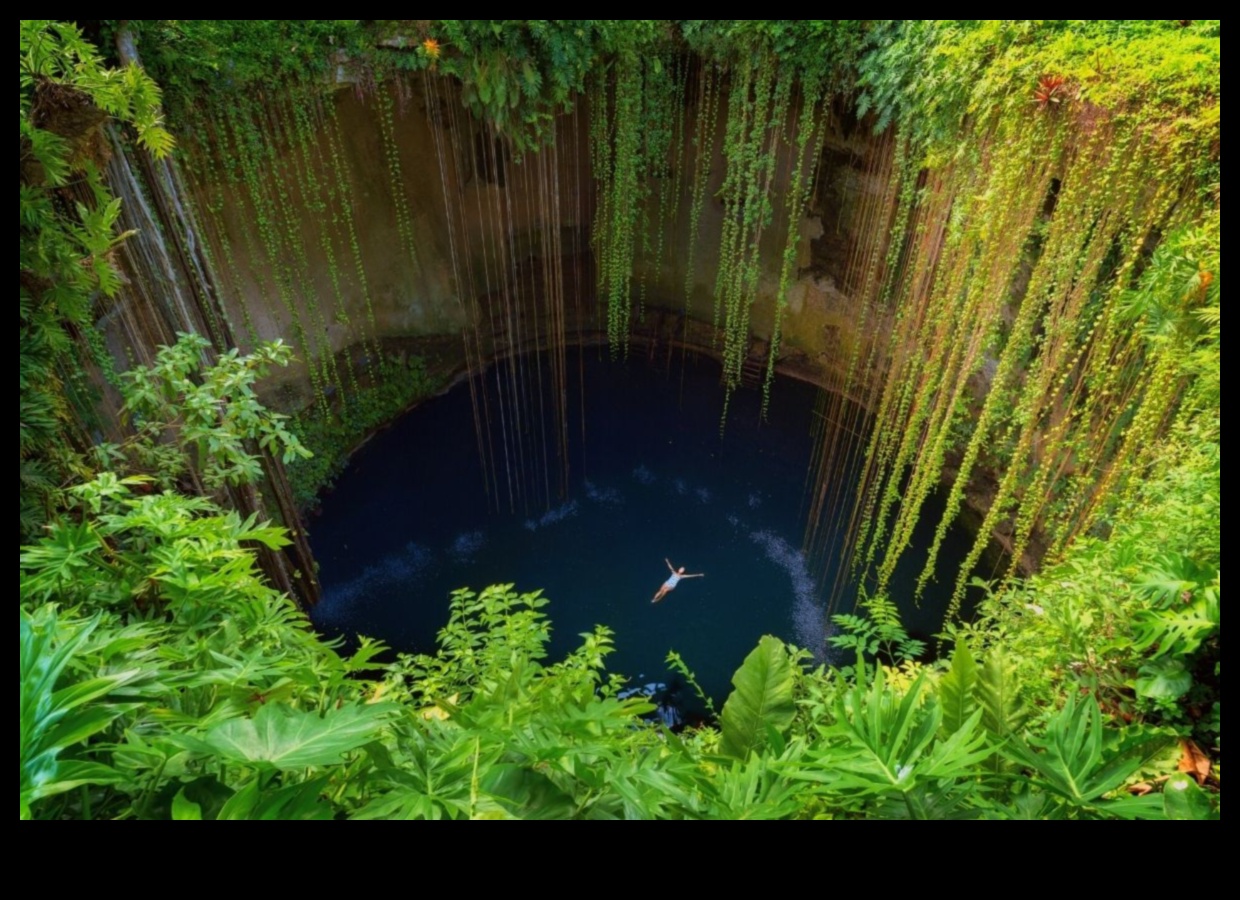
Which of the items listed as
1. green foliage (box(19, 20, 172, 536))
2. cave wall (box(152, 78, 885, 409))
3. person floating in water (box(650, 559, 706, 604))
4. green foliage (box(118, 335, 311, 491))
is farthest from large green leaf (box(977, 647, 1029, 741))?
cave wall (box(152, 78, 885, 409))

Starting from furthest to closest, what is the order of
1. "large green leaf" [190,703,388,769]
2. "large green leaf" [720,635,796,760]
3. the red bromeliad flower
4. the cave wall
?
the cave wall < the red bromeliad flower < "large green leaf" [720,635,796,760] < "large green leaf" [190,703,388,769]

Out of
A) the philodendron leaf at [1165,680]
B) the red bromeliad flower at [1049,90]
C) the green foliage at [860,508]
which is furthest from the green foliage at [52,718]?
the red bromeliad flower at [1049,90]

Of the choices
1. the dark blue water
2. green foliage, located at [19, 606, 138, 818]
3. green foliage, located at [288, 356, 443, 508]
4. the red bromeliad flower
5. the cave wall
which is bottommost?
the dark blue water

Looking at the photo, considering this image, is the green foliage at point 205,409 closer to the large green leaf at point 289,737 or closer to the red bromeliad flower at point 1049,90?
the large green leaf at point 289,737

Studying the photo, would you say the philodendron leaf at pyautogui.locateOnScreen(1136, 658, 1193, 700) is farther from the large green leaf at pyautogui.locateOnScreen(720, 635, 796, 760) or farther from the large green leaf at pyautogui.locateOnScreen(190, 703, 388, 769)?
the large green leaf at pyautogui.locateOnScreen(190, 703, 388, 769)

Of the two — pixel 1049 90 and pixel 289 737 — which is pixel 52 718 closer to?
pixel 289 737

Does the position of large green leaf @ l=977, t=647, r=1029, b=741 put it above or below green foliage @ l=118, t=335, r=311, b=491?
below

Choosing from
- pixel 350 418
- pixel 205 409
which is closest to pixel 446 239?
pixel 350 418
